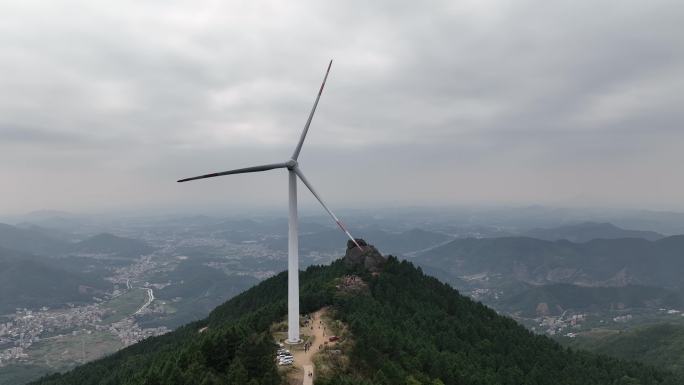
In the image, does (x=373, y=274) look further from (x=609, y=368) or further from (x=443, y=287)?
(x=609, y=368)

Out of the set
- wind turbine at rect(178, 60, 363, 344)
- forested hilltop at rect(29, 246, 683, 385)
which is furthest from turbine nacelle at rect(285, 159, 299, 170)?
forested hilltop at rect(29, 246, 683, 385)

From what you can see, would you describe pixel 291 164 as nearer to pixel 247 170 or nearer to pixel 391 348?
pixel 247 170

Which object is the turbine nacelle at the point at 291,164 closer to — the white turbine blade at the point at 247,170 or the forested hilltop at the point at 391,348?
the white turbine blade at the point at 247,170

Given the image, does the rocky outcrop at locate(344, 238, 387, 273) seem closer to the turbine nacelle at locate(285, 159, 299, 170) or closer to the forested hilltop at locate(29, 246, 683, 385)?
the forested hilltop at locate(29, 246, 683, 385)

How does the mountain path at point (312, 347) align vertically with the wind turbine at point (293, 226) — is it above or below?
below

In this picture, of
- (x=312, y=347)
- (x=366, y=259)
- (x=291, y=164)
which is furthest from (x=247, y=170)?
(x=366, y=259)

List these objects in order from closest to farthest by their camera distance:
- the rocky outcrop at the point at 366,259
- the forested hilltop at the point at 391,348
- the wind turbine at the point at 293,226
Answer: the forested hilltop at the point at 391,348, the wind turbine at the point at 293,226, the rocky outcrop at the point at 366,259

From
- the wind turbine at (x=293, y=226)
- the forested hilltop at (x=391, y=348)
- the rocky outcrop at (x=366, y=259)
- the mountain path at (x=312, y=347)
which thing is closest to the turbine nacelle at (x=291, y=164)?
the wind turbine at (x=293, y=226)

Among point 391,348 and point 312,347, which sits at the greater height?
point 312,347

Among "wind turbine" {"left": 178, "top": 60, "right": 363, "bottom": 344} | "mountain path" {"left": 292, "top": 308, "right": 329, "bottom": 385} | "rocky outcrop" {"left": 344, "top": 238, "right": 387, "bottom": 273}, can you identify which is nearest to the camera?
"mountain path" {"left": 292, "top": 308, "right": 329, "bottom": 385}
